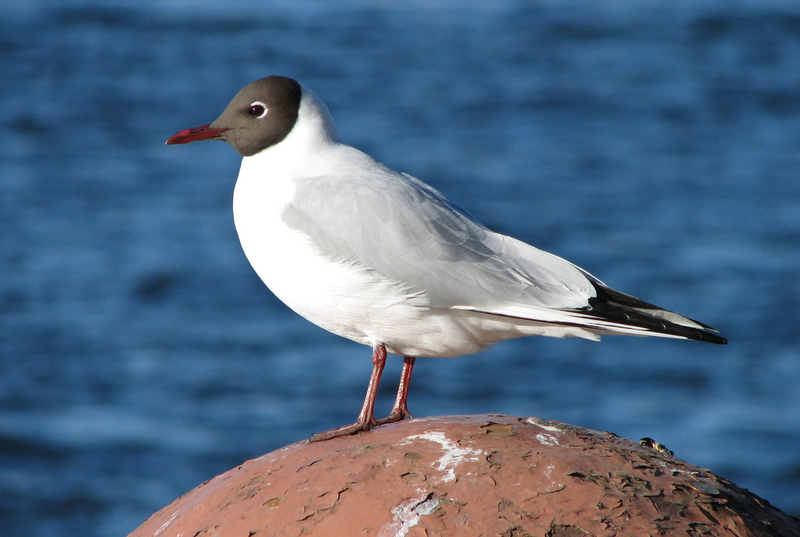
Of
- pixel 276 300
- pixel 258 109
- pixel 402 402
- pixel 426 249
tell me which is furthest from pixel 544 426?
pixel 276 300

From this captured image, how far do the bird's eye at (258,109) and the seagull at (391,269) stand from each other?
8cm

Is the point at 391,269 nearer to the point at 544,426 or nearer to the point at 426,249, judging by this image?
the point at 426,249

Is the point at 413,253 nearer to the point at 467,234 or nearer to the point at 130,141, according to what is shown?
the point at 467,234

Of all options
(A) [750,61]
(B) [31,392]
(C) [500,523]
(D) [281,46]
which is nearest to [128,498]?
(B) [31,392]

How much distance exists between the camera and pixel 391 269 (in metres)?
4.26

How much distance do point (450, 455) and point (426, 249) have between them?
124 cm

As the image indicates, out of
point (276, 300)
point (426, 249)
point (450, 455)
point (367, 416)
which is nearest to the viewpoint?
point (450, 455)

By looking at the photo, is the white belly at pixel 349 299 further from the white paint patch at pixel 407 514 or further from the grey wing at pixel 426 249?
the white paint patch at pixel 407 514

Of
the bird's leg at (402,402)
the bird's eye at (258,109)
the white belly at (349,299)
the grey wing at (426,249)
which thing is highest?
the bird's eye at (258,109)

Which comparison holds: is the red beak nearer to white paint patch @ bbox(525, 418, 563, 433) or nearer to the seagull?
the seagull

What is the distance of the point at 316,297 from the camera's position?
164 inches

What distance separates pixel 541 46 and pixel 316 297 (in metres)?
19.6

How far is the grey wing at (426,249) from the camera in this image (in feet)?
13.8

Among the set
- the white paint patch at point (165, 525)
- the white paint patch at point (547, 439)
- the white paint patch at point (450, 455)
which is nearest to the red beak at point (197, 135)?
the white paint patch at point (165, 525)
